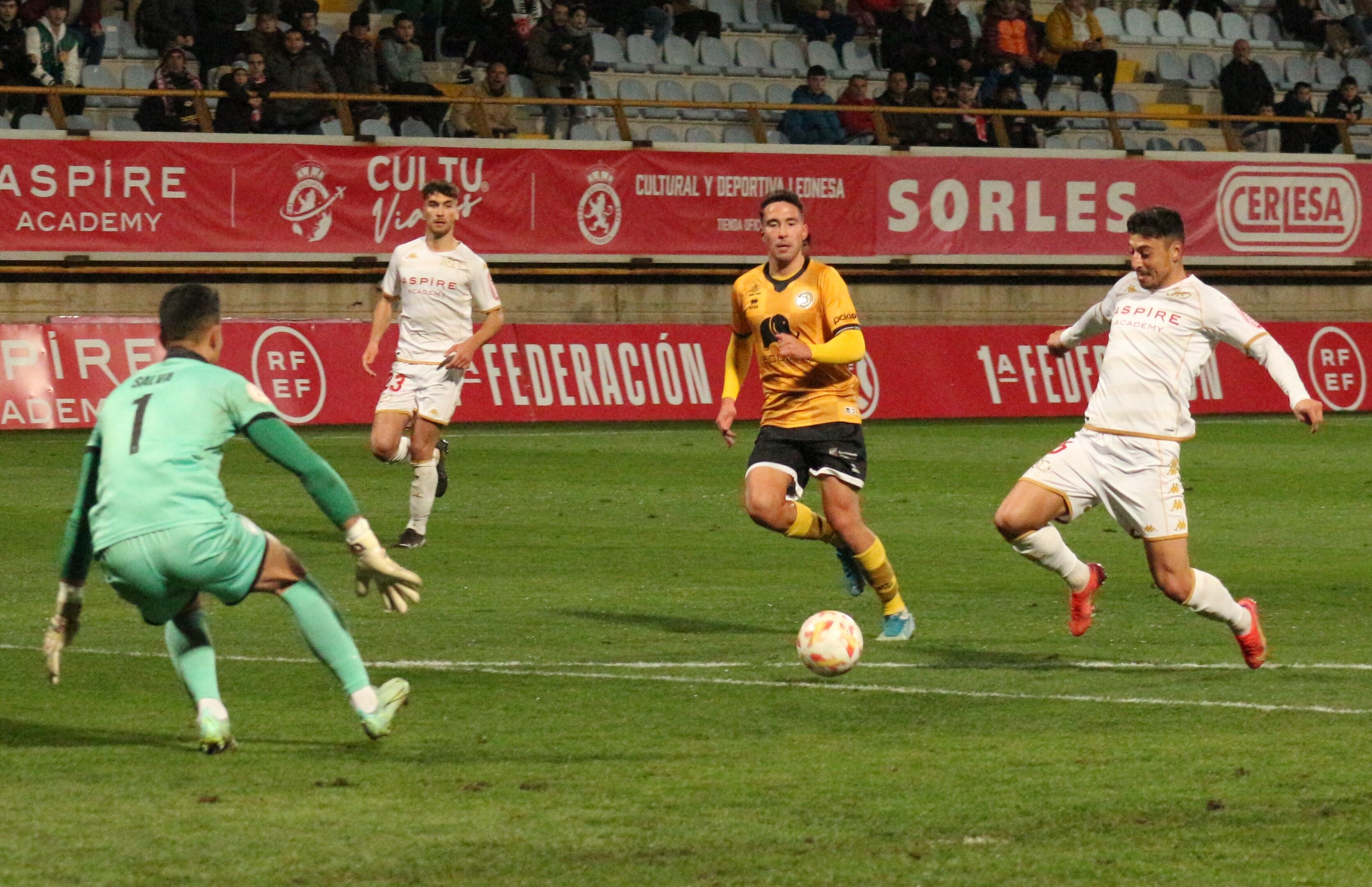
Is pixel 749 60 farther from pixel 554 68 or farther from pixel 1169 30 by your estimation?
pixel 1169 30

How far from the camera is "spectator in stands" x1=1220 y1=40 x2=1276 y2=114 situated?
28922mm

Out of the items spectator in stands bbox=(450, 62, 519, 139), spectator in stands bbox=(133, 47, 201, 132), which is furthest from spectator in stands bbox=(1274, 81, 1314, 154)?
spectator in stands bbox=(133, 47, 201, 132)

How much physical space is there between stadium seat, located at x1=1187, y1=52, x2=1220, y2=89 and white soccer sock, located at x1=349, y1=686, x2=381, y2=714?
87.8ft

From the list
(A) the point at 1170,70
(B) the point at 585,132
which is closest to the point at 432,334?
(B) the point at 585,132

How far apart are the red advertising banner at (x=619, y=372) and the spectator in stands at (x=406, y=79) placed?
3125 millimetres

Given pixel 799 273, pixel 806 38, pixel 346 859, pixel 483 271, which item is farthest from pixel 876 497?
pixel 806 38

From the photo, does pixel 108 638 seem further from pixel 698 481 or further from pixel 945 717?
pixel 698 481

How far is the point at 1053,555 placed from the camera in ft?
29.7

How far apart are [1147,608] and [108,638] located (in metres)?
5.01

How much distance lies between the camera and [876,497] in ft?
52.9

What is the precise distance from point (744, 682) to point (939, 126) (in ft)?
62.0

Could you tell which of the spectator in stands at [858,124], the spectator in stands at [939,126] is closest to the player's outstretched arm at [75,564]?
the spectator in stands at [858,124]

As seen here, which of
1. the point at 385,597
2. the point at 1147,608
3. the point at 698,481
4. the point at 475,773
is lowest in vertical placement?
the point at 698,481

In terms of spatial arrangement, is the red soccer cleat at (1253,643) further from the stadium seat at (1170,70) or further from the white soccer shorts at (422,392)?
the stadium seat at (1170,70)
